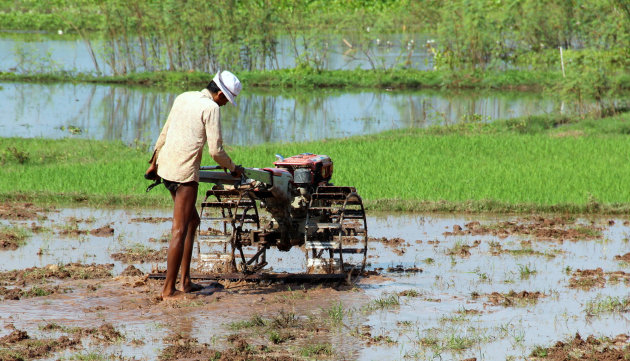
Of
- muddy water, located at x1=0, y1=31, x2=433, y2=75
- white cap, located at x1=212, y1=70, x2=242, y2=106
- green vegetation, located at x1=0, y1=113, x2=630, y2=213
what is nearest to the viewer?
white cap, located at x1=212, y1=70, x2=242, y2=106

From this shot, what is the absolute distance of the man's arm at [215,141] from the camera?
18.3 feet

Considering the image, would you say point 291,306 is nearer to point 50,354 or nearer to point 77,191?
point 50,354

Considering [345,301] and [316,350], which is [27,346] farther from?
[345,301]

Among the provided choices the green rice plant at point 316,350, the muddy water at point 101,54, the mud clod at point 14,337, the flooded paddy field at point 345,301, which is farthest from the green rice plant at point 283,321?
the muddy water at point 101,54

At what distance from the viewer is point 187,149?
18.6 ft

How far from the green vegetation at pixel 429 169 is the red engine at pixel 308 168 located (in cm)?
286

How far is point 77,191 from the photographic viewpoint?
10.2 meters

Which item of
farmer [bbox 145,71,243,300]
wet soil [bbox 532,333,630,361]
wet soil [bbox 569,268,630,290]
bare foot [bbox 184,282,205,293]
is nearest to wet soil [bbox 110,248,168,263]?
bare foot [bbox 184,282,205,293]

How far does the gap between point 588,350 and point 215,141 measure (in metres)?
2.62

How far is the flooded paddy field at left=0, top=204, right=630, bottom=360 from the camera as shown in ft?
16.1

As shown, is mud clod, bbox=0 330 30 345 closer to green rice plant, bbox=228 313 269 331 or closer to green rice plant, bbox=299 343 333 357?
green rice plant, bbox=228 313 269 331

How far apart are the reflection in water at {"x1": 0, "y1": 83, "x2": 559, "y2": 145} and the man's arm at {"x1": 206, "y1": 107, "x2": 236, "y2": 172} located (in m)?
9.35

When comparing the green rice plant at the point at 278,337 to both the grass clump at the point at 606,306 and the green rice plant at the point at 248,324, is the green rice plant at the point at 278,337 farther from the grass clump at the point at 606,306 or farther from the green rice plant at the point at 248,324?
the grass clump at the point at 606,306

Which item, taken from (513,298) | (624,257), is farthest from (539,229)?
(513,298)
